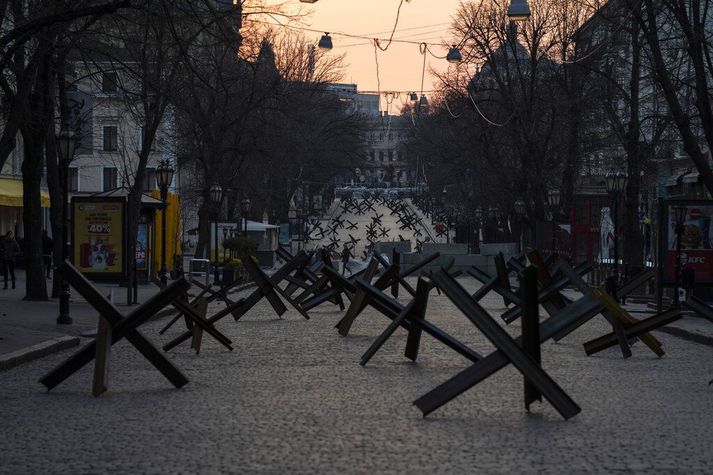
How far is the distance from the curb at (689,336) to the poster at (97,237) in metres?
12.1

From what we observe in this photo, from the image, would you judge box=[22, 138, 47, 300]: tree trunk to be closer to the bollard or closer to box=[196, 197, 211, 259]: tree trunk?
the bollard

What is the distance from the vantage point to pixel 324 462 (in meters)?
8.13

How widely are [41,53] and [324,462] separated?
14952 millimetres

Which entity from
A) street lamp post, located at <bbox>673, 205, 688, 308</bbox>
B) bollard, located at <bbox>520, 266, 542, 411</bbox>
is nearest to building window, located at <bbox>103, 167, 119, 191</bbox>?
street lamp post, located at <bbox>673, 205, 688, 308</bbox>

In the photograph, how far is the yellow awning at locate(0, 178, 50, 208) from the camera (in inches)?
1965

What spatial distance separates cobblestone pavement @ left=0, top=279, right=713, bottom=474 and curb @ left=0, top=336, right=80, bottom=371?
0.66 feet

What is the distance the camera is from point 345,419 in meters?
10.1

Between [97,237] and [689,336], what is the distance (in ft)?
45.3

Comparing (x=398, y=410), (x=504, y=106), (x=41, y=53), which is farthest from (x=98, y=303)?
(x=504, y=106)

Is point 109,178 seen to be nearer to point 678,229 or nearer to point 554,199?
point 554,199

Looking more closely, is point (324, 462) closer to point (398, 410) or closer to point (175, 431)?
point (175, 431)

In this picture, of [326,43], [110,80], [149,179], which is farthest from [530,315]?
[149,179]

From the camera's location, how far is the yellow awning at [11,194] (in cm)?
4991

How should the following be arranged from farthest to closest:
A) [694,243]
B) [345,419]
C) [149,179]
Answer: [149,179] < [694,243] < [345,419]
